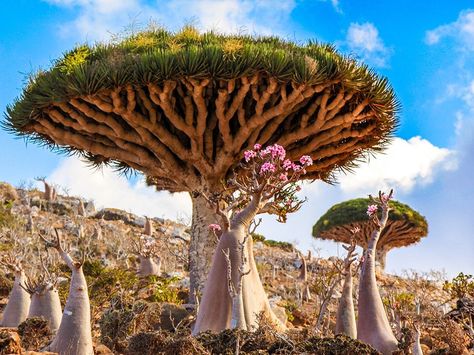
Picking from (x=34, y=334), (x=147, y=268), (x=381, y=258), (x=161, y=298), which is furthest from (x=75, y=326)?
(x=381, y=258)

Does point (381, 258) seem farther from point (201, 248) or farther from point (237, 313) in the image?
point (237, 313)

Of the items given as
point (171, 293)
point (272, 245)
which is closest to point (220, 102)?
point (171, 293)

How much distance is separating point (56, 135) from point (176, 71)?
118 inches

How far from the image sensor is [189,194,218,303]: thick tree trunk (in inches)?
436

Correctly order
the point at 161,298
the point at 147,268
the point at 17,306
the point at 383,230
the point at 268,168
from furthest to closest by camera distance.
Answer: the point at 383,230, the point at 147,268, the point at 161,298, the point at 17,306, the point at 268,168

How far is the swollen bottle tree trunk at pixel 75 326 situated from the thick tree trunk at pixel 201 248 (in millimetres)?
5306

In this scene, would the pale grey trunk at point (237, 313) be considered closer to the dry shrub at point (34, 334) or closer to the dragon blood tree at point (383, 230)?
the dry shrub at point (34, 334)

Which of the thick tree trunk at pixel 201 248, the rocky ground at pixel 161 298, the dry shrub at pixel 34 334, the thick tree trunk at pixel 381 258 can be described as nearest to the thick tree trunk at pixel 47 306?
the rocky ground at pixel 161 298

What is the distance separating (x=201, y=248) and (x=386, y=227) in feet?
50.8

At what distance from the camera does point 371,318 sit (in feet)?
21.5

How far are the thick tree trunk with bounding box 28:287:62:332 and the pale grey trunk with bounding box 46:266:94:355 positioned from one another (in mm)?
2362

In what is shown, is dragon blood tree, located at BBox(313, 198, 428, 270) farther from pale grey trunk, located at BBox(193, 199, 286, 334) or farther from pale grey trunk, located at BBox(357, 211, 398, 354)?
pale grey trunk, located at BBox(357, 211, 398, 354)

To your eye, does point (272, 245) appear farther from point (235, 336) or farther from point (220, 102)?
point (235, 336)

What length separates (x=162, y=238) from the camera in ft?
88.1
